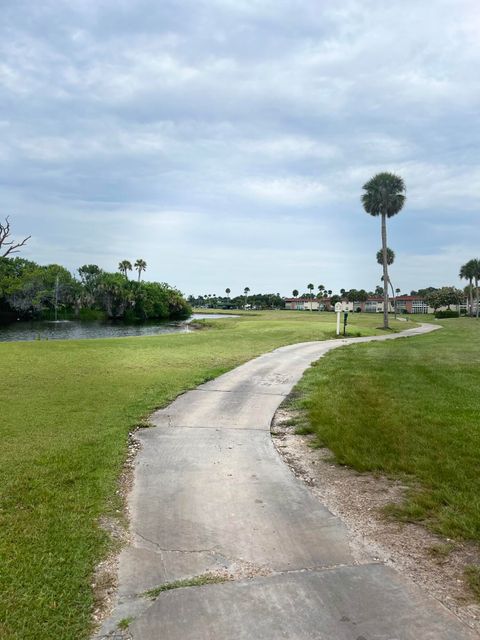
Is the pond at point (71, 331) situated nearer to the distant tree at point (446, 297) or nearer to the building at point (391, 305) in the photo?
the distant tree at point (446, 297)

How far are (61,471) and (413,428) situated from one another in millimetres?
5437

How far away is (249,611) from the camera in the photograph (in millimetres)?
2863

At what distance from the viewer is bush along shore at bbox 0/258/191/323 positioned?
7025 centimetres

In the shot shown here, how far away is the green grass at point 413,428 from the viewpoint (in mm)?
4445

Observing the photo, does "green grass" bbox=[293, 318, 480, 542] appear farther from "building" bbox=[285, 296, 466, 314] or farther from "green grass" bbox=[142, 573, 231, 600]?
"building" bbox=[285, 296, 466, 314]

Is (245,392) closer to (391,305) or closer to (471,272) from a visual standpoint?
(471,272)

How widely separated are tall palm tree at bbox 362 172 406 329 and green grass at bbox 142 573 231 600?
41991 mm

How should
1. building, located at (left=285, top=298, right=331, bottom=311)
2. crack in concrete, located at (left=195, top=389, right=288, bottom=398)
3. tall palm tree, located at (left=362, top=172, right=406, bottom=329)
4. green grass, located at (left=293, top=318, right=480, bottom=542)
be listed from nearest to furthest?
green grass, located at (left=293, top=318, right=480, bottom=542)
crack in concrete, located at (left=195, top=389, right=288, bottom=398)
tall palm tree, located at (left=362, top=172, right=406, bottom=329)
building, located at (left=285, top=298, right=331, bottom=311)

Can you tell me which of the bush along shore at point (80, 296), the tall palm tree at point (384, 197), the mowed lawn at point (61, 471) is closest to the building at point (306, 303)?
the bush along shore at point (80, 296)

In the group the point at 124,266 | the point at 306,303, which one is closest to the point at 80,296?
the point at 124,266

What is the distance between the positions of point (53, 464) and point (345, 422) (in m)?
4.83

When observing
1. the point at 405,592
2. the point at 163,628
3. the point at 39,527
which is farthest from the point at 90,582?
the point at 405,592

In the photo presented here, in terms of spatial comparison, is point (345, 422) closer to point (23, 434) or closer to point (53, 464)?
point (53, 464)

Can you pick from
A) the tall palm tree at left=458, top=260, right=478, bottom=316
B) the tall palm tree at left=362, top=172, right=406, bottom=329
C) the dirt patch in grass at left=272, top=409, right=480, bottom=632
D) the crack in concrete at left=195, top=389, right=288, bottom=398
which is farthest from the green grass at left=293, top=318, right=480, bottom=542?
the tall palm tree at left=458, top=260, right=478, bottom=316
